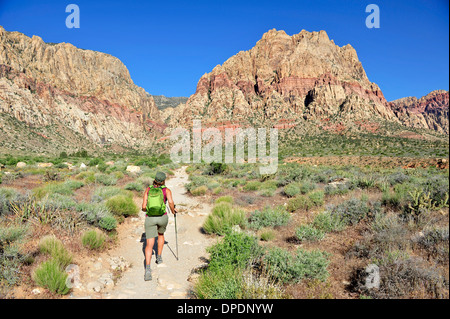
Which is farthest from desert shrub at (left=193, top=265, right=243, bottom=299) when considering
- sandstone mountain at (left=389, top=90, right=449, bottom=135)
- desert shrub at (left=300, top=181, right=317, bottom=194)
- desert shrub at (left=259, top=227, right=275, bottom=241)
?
sandstone mountain at (left=389, top=90, right=449, bottom=135)

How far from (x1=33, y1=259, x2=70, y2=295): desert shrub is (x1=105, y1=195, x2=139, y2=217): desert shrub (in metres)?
4.29

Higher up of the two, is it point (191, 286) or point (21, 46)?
point (21, 46)

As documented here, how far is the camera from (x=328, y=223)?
20.4ft

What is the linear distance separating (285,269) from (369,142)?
62.9 meters

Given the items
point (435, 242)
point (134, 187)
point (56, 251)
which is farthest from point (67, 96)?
point (435, 242)

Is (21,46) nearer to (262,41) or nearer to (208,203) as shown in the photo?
(262,41)

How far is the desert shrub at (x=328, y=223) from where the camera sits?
6160 millimetres

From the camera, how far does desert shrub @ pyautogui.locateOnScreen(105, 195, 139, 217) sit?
8.41 m

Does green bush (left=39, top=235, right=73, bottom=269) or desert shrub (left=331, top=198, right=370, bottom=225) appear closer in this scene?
green bush (left=39, top=235, right=73, bottom=269)

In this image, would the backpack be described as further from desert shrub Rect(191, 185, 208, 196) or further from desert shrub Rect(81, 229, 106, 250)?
desert shrub Rect(191, 185, 208, 196)

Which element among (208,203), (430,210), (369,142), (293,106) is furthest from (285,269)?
(293,106)

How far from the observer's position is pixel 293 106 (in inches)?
4003

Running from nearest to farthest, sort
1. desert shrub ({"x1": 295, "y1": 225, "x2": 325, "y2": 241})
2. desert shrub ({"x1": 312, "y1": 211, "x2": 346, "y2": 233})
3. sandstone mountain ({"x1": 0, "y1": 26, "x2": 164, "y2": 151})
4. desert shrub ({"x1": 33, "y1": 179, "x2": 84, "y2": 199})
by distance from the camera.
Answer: desert shrub ({"x1": 295, "y1": 225, "x2": 325, "y2": 241})
desert shrub ({"x1": 312, "y1": 211, "x2": 346, "y2": 233})
desert shrub ({"x1": 33, "y1": 179, "x2": 84, "y2": 199})
sandstone mountain ({"x1": 0, "y1": 26, "x2": 164, "y2": 151})

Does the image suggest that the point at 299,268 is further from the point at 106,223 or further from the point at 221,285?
the point at 106,223
